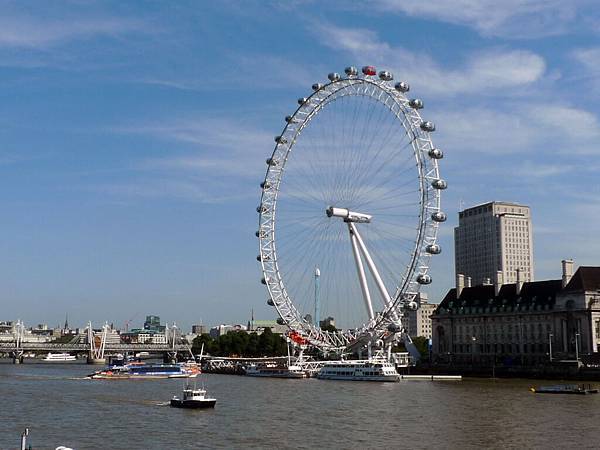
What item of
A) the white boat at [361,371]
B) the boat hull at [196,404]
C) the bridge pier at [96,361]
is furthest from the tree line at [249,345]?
the boat hull at [196,404]

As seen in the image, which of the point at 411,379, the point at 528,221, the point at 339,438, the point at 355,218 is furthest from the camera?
the point at 528,221

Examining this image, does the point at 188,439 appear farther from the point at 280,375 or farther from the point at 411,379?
the point at 280,375

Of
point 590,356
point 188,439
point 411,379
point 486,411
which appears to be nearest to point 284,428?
point 188,439

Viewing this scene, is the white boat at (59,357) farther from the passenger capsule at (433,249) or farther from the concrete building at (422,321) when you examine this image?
the passenger capsule at (433,249)

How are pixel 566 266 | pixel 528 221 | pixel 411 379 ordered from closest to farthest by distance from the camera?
pixel 411 379, pixel 566 266, pixel 528 221

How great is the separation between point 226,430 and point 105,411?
11743mm

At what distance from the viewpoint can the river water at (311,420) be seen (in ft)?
114

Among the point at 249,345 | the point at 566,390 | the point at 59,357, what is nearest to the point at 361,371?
the point at 566,390

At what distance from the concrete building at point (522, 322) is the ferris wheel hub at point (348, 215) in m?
23.2

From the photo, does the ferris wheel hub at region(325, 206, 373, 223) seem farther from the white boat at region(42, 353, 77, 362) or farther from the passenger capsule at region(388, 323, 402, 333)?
the white boat at region(42, 353, 77, 362)

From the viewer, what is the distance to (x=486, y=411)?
45.9 m

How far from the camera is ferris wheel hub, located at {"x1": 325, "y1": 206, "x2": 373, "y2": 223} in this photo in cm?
7088

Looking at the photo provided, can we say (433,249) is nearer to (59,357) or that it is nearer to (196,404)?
(196,404)

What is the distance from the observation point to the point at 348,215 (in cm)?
7350
